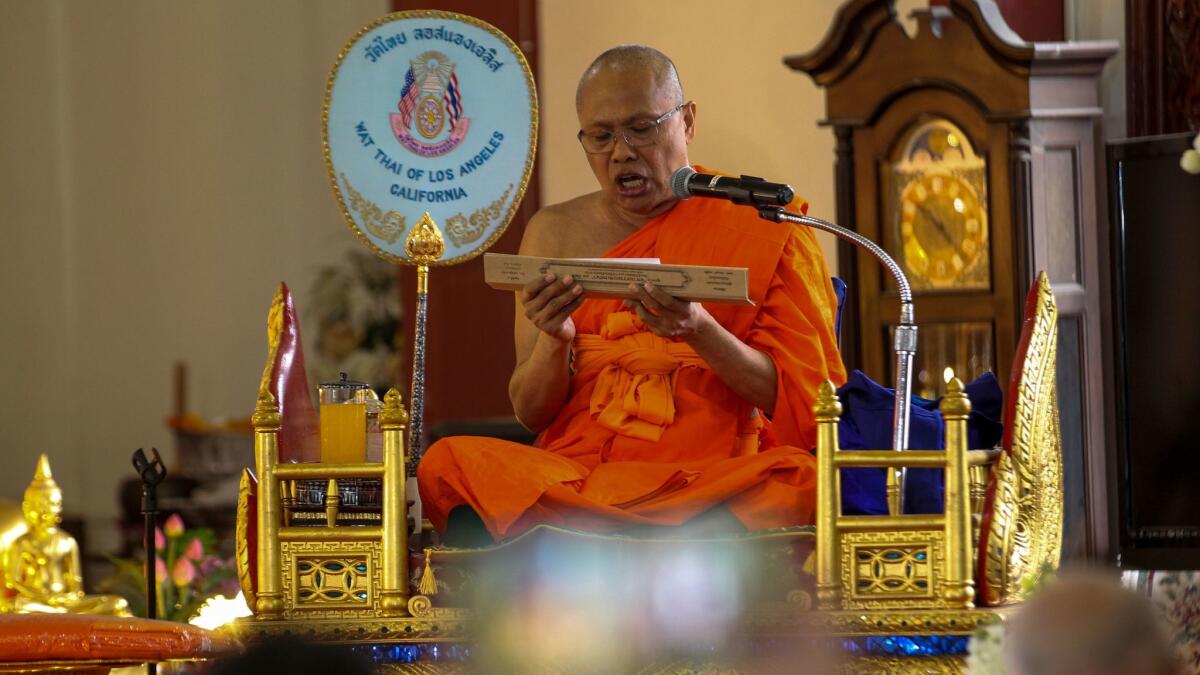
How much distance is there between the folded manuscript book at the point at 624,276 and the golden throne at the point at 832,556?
0.26m

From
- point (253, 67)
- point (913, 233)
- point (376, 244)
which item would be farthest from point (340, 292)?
point (376, 244)

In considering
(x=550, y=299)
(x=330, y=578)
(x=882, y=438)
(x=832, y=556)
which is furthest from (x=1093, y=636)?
(x=330, y=578)

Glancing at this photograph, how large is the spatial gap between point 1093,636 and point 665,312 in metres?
1.92

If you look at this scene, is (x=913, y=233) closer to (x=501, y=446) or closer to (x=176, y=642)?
(x=501, y=446)

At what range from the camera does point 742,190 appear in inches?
125

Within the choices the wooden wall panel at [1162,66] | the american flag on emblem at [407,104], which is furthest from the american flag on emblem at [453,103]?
the wooden wall panel at [1162,66]

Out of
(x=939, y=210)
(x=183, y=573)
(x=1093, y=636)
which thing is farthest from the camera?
Result: (x=939, y=210)

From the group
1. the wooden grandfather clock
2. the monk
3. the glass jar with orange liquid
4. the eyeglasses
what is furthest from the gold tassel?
the wooden grandfather clock

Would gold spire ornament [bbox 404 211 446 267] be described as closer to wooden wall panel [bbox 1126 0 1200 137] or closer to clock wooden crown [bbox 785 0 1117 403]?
clock wooden crown [bbox 785 0 1117 403]

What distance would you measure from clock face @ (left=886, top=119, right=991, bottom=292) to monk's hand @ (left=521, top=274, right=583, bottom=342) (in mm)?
2535

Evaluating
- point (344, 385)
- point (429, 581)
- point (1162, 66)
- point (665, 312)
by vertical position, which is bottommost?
point (429, 581)

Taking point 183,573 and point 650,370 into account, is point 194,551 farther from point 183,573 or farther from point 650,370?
point 650,370

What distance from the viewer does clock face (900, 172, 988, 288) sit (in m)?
5.51

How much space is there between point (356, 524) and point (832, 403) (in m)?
0.88
